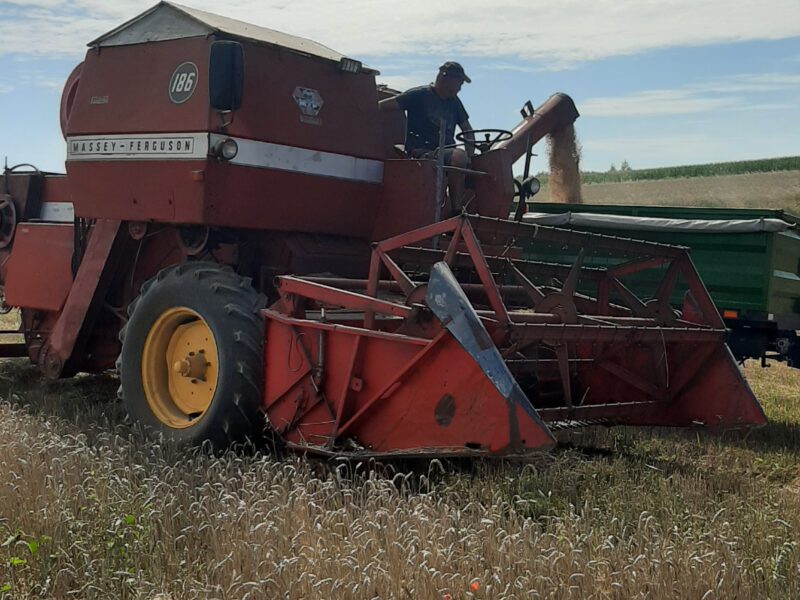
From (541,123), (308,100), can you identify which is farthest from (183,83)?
(541,123)

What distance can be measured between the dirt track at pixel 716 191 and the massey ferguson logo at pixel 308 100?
17864mm

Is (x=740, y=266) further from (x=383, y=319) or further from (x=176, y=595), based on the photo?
(x=176, y=595)

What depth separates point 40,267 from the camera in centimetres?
667

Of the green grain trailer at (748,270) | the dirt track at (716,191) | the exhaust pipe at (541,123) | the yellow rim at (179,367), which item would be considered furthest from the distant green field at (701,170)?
the yellow rim at (179,367)

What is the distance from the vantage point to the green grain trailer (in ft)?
24.5

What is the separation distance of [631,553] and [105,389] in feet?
16.1

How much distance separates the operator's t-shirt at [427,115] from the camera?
5906 mm

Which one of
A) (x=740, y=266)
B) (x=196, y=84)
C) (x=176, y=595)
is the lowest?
(x=176, y=595)

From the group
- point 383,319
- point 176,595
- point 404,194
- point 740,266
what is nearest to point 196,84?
point 404,194

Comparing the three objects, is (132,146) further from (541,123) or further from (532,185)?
(541,123)

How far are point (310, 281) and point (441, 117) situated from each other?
1.60m

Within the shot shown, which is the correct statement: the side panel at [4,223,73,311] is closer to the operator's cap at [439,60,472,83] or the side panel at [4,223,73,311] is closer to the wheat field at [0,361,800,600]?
the wheat field at [0,361,800,600]

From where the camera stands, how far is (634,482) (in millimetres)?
4422

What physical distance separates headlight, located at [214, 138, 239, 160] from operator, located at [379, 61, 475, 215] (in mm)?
1140
